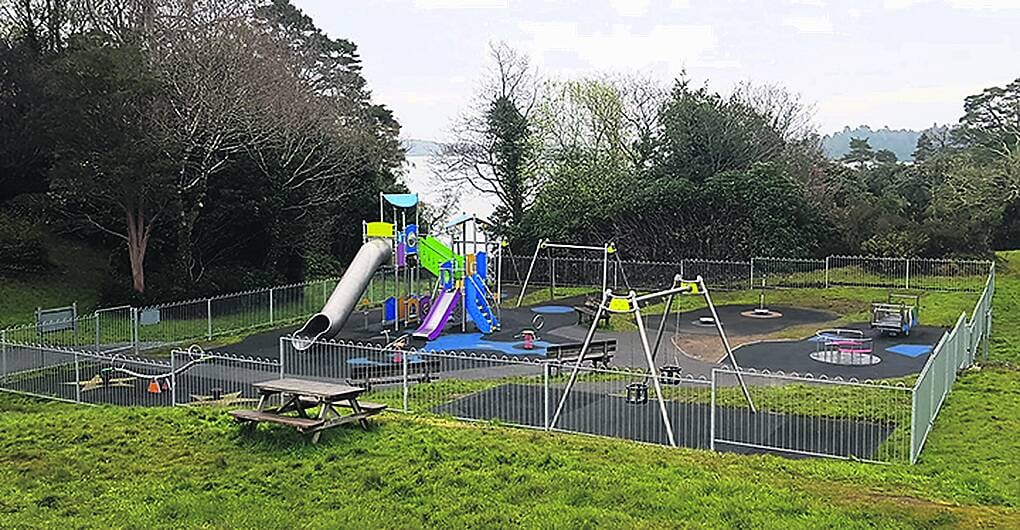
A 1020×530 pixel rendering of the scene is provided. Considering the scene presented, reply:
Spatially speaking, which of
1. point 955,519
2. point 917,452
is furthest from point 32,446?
point 917,452

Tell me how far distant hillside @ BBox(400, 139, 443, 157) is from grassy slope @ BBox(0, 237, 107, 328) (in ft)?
59.2

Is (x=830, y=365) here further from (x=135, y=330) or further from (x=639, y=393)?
(x=135, y=330)

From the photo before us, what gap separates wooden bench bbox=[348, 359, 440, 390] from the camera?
17392 mm

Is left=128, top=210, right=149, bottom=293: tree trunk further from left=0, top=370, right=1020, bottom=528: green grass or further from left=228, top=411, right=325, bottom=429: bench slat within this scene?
left=228, top=411, right=325, bottom=429: bench slat

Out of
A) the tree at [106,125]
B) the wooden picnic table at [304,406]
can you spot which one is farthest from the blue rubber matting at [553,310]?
the wooden picnic table at [304,406]

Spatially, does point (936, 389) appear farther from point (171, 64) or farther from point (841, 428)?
point (171, 64)

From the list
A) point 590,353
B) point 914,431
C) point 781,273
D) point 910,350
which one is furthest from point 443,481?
point 781,273

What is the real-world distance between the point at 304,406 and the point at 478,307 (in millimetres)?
14416

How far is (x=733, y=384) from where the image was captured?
57.8 feet

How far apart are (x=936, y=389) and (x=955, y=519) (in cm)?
590

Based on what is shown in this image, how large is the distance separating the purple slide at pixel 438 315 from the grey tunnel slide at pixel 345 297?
1861 mm

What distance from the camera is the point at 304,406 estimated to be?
38.9 ft

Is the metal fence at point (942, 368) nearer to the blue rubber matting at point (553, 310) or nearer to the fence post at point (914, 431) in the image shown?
the fence post at point (914, 431)

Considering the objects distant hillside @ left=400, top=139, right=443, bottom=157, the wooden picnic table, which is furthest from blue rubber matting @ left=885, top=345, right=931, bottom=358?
distant hillside @ left=400, top=139, right=443, bottom=157
